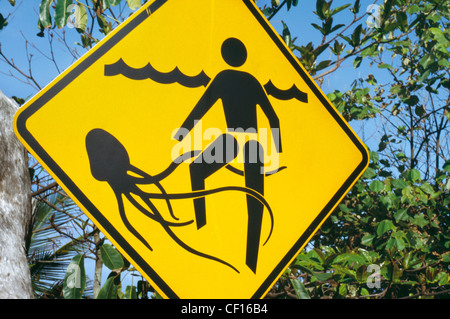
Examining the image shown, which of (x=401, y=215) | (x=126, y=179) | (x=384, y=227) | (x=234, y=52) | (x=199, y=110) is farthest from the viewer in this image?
(x=401, y=215)

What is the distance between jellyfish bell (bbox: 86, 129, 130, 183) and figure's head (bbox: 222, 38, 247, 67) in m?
0.60

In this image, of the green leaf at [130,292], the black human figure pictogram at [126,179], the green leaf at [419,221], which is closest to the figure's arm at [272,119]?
the black human figure pictogram at [126,179]

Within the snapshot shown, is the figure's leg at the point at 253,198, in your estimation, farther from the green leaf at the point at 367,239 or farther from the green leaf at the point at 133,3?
the green leaf at the point at 367,239

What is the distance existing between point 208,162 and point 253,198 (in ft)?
0.75

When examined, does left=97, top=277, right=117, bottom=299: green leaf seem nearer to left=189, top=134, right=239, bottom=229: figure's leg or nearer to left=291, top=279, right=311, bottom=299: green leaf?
left=189, top=134, right=239, bottom=229: figure's leg

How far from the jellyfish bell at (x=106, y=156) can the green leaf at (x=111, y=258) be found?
0.56m

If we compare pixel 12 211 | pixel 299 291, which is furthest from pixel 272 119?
pixel 12 211

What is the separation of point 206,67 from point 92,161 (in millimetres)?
606

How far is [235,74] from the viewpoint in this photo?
174 cm

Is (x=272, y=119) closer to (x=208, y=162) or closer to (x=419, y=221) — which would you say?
(x=208, y=162)

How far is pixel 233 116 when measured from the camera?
169 centimetres

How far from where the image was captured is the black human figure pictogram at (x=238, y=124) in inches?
62.4

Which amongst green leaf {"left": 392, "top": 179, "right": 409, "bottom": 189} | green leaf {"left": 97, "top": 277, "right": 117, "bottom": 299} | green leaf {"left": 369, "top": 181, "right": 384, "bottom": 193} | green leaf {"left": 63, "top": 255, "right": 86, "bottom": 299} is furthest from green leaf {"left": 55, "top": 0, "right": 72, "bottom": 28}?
green leaf {"left": 392, "top": 179, "right": 409, "bottom": 189}

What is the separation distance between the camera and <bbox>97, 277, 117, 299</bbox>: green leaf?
1.96 m
